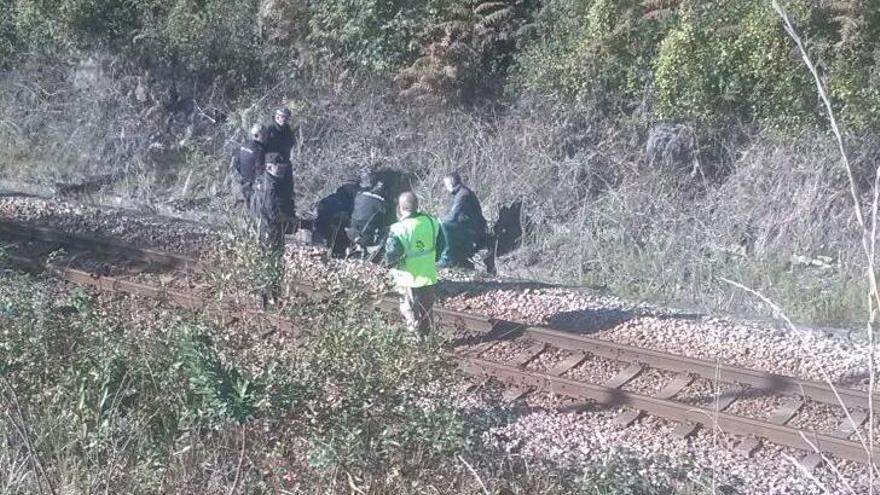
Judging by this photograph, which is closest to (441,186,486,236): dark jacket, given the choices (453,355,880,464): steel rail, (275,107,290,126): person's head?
(275,107,290,126): person's head

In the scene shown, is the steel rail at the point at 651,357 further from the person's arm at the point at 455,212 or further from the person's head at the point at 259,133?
the person's arm at the point at 455,212

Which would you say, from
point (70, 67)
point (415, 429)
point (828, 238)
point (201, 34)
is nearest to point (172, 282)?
point (415, 429)

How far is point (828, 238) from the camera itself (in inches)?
606

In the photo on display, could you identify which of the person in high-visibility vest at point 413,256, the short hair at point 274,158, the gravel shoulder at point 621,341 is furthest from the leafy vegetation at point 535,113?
the short hair at point 274,158

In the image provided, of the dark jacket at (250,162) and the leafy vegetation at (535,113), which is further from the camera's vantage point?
the leafy vegetation at (535,113)

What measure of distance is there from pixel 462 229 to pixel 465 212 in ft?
0.72

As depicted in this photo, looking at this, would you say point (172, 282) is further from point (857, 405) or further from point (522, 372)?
point (857, 405)

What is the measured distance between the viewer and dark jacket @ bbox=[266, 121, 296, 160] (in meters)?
13.3

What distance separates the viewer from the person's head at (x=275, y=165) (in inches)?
488

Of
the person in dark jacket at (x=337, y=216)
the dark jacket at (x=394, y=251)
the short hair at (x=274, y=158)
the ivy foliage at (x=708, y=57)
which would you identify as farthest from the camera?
the ivy foliage at (x=708, y=57)

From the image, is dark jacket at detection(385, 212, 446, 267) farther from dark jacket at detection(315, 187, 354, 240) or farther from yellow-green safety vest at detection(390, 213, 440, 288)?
dark jacket at detection(315, 187, 354, 240)

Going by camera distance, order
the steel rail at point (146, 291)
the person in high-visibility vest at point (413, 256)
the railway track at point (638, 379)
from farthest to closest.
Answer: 1. the person in high-visibility vest at point (413, 256)
2. the railway track at point (638, 379)
3. the steel rail at point (146, 291)

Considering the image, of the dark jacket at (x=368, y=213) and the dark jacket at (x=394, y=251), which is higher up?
the dark jacket at (x=394, y=251)

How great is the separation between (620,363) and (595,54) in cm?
829
